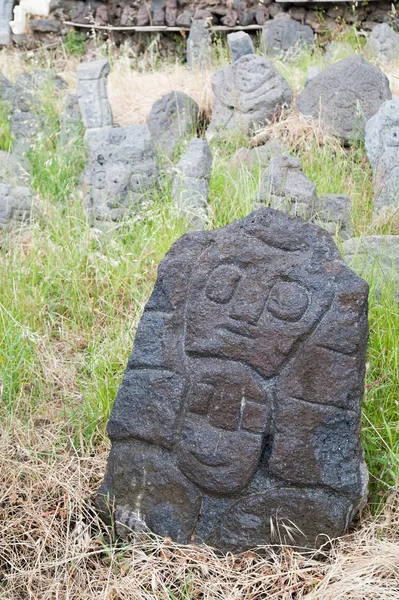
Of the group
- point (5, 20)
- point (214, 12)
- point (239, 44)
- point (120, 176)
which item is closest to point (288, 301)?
point (120, 176)

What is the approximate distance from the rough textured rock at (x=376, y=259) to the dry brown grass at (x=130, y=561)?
101 cm

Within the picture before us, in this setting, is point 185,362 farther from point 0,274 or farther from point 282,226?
point 0,274

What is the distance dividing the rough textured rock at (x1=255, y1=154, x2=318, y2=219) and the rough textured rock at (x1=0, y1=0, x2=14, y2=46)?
8.28 m

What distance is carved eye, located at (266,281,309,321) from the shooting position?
2.00 meters

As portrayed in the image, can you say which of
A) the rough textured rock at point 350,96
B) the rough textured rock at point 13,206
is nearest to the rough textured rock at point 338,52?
the rough textured rock at point 350,96

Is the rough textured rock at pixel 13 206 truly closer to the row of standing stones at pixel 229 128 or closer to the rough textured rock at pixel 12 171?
the row of standing stones at pixel 229 128

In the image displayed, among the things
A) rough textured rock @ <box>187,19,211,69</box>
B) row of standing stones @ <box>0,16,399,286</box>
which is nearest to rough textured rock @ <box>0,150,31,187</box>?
row of standing stones @ <box>0,16,399,286</box>

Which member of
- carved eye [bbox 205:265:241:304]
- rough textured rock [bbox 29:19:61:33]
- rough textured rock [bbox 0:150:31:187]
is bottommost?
rough textured rock [bbox 0:150:31:187]

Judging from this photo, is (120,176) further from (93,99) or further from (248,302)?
(248,302)

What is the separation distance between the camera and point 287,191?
363cm

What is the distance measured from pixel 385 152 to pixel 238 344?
2.60 meters

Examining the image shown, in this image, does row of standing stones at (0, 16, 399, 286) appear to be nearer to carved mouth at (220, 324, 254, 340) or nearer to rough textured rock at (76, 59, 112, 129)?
rough textured rock at (76, 59, 112, 129)

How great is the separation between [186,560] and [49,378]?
1.02 m

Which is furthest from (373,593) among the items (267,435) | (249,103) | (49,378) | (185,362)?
(249,103)
